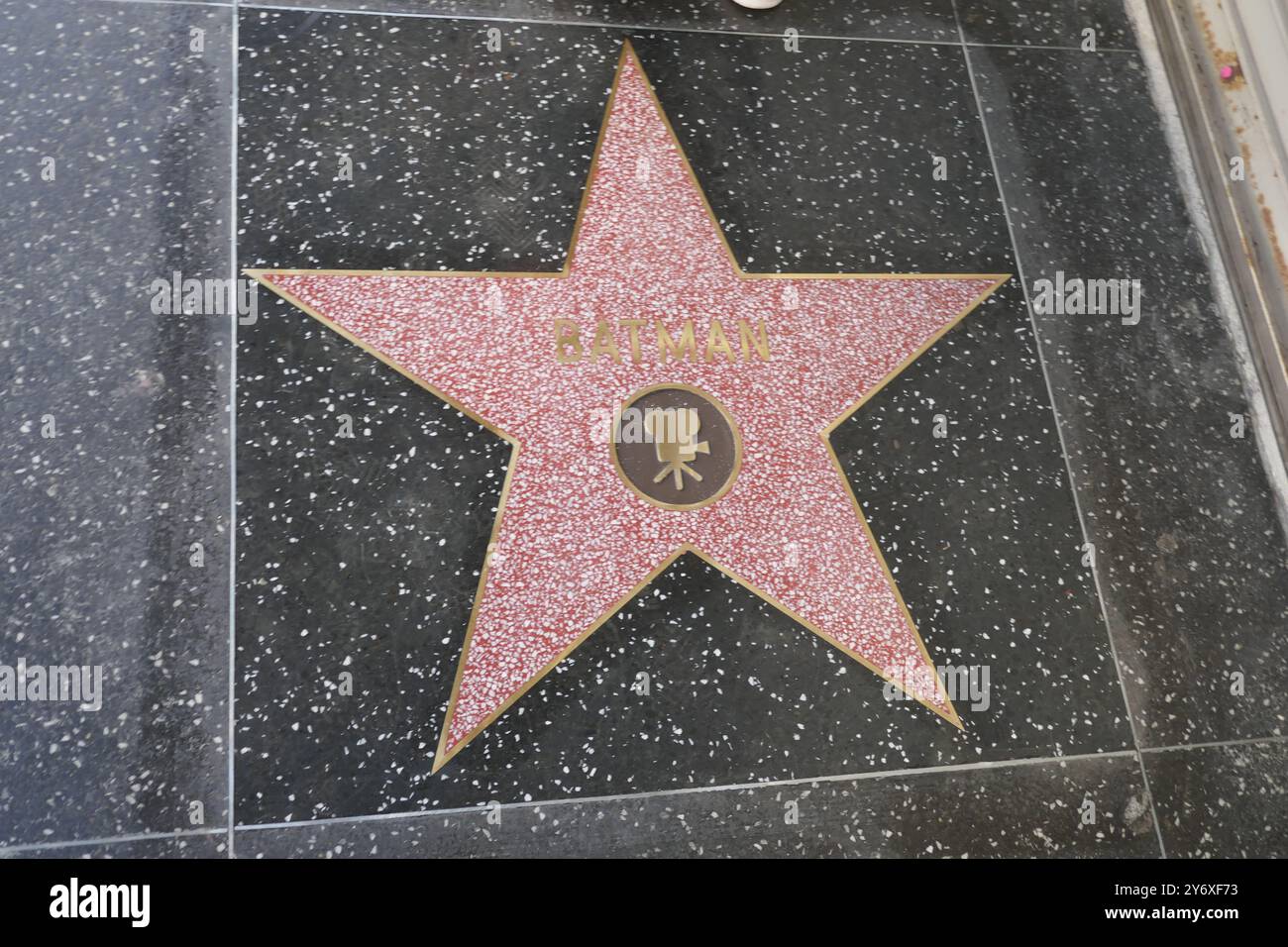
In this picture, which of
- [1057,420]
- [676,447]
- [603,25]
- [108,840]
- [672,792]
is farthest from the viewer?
[603,25]

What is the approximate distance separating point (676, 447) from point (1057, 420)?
646mm

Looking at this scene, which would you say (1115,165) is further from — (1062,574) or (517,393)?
(517,393)

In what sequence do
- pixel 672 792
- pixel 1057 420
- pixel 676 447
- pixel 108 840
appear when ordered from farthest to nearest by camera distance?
pixel 1057 420 → pixel 676 447 → pixel 672 792 → pixel 108 840

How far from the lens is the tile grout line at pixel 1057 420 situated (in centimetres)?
144

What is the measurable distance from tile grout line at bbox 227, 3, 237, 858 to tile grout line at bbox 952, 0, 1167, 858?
1.24 m

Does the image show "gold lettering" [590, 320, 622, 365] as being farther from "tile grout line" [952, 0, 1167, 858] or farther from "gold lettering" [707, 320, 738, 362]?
"tile grout line" [952, 0, 1167, 858]

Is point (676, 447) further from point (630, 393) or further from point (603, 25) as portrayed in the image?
point (603, 25)

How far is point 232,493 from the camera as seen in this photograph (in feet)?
4.50

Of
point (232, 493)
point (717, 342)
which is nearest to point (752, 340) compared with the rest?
point (717, 342)

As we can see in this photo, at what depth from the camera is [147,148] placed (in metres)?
1.51

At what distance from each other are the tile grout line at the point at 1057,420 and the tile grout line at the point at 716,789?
0.06 meters

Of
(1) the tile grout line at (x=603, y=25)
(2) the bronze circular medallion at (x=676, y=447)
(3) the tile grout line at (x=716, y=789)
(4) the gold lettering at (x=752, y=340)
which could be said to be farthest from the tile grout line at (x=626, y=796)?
(1) the tile grout line at (x=603, y=25)

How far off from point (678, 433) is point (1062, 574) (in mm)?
633
